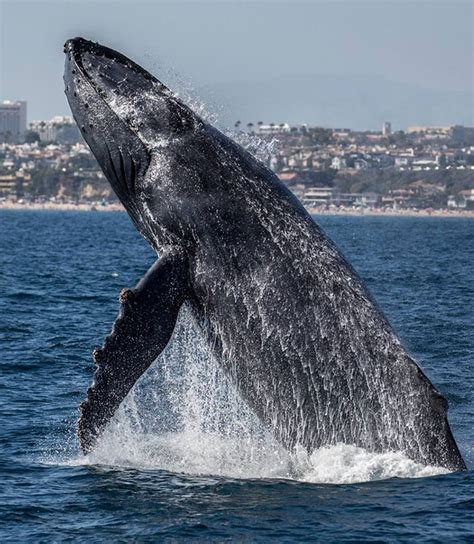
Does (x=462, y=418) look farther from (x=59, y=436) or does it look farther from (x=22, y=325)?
(x=22, y=325)

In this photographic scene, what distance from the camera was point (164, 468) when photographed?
1553cm

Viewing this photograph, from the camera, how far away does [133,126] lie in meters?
14.9

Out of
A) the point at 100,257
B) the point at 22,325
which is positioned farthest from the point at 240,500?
the point at 100,257

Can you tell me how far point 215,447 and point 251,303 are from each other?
97.9 inches

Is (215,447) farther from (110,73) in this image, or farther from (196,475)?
(110,73)

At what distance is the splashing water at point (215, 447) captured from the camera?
14281 millimetres

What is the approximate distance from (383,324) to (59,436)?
214 inches

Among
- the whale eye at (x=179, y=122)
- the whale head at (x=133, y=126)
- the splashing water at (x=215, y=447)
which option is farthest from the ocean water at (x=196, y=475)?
the whale eye at (x=179, y=122)

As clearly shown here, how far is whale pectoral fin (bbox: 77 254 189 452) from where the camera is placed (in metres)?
14.1

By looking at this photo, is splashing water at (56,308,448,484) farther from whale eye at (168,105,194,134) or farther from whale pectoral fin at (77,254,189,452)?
whale eye at (168,105,194,134)

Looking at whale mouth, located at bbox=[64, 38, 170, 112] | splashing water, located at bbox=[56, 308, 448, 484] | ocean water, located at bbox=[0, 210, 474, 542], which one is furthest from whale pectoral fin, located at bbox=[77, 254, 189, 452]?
whale mouth, located at bbox=[64, 38, 170, 112]

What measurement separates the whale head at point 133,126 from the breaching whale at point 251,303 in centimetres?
1

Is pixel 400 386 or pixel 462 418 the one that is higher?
pixel 400 386

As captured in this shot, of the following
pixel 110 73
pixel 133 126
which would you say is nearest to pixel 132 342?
pixel 133 126
